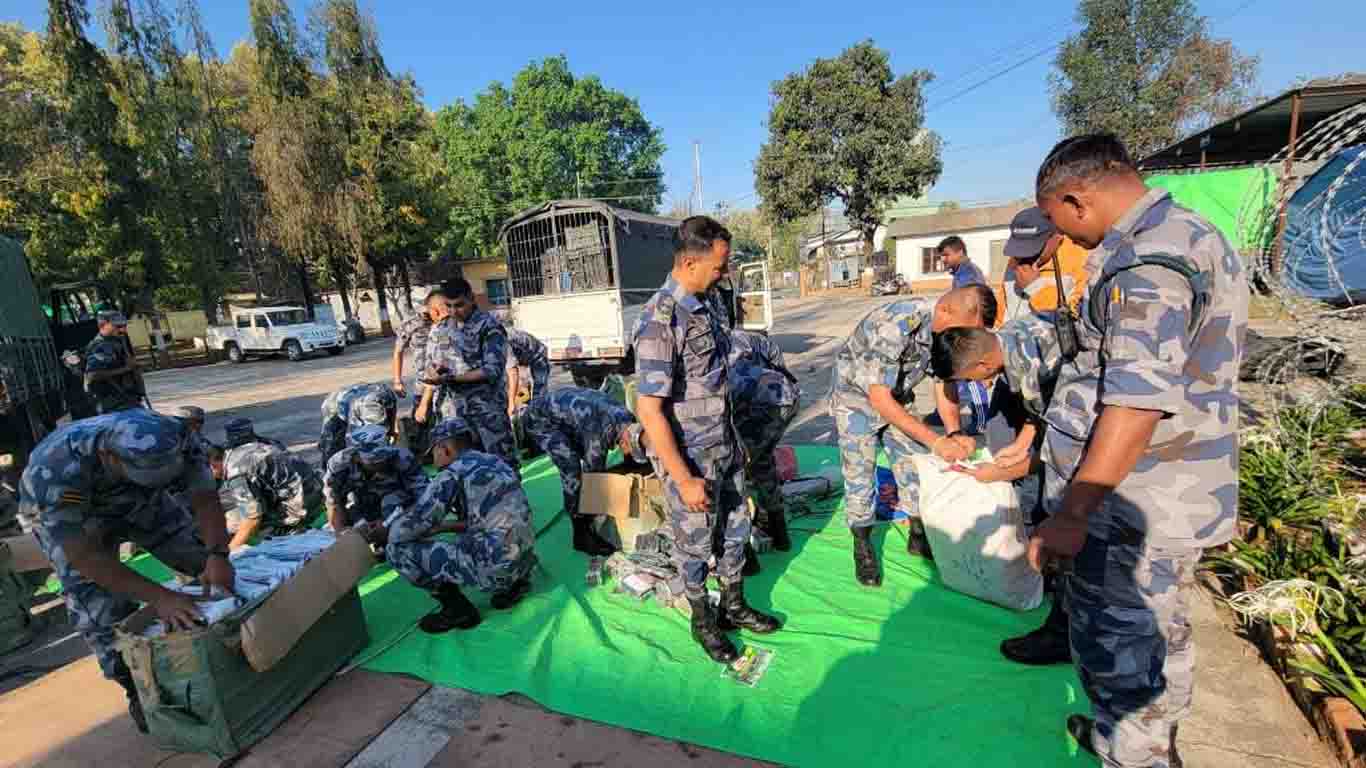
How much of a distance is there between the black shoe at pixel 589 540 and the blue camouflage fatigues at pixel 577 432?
0.08 metres

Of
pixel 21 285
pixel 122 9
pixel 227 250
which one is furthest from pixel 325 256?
pixel 21 285

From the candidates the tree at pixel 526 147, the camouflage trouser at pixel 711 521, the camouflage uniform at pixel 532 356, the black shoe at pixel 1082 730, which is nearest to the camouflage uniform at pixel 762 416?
the camouflage trouser at pixel 711 521

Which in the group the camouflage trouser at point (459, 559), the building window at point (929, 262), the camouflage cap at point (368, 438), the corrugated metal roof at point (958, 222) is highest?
the corrugated metal roof at point (958, 222)

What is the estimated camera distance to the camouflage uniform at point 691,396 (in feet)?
7.91

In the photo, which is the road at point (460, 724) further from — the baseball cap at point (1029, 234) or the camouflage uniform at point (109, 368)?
the camouflage uniform at point (109, 368)

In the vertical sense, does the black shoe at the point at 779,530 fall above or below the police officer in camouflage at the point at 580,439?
below

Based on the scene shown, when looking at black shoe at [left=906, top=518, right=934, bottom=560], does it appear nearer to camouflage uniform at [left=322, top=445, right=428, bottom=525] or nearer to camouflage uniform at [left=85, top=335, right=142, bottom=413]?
camouflage uniform at [left=322, top=445, right=428, bottom=525]

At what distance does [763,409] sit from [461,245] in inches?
1122

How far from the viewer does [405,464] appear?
389 centimetres

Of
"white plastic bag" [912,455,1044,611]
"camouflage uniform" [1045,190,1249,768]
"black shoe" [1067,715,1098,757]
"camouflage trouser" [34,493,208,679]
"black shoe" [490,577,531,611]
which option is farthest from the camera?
"black shoe" [490,577,531,611]

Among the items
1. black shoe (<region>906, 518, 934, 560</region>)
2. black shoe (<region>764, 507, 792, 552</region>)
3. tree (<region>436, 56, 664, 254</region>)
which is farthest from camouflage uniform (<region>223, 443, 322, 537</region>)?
tree (<region>436, 56, 664, 254</region>)

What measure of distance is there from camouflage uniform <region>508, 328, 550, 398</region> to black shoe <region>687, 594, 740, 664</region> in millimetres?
3638

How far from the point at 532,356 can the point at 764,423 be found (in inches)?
125

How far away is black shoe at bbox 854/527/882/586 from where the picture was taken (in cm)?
319
